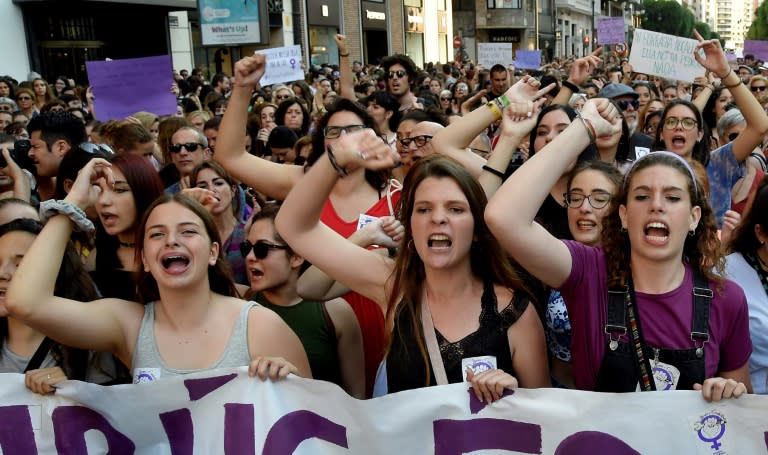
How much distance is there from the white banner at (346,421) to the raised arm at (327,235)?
0.42 m

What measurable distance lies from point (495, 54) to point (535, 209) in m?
10.3

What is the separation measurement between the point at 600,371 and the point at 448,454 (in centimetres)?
54

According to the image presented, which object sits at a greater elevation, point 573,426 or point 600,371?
point 600,371

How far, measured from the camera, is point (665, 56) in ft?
25.5

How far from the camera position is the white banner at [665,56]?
7562 millimetres

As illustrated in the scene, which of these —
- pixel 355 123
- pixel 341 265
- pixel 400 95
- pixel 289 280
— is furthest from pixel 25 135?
pixel 341 265

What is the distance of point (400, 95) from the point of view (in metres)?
7.41

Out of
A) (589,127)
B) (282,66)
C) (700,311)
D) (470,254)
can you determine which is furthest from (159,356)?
(282,66)

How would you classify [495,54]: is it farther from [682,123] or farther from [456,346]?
[456,346]

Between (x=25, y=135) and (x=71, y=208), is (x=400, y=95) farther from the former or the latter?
A: (x=71, y=208)

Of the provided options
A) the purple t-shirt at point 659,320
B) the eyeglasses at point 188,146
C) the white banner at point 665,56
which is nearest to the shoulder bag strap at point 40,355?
the purple t-shirt at point 659,320

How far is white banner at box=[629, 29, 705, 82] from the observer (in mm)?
7562

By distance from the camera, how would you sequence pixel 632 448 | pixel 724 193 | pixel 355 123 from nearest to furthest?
pixel 632 448, pixel 355 123, pixel 724 193

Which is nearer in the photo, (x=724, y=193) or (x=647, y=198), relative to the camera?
(x=647, y=198)
